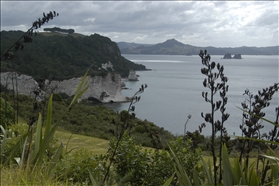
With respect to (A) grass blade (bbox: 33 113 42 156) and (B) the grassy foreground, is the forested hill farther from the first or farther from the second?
(A) grass blade (bbox: 33 113 42 156)

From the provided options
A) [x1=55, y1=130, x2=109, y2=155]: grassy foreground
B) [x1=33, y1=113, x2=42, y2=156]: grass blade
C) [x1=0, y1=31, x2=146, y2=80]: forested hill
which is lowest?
[x1=55, y1=130, x2=109, y2=155]: grassy foreground

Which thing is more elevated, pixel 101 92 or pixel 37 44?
pixel 37 44

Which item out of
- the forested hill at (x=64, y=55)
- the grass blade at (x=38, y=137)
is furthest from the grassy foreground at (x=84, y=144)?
the forested hill at (x=64, y=55)

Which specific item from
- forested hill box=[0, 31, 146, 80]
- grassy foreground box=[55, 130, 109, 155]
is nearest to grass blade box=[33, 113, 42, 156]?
grassy foreground box=[55, 130, 109, 155]

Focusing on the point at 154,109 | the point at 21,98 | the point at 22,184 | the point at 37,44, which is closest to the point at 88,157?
the point at 22,184

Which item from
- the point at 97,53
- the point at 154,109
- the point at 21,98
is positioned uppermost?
the point at 97,53

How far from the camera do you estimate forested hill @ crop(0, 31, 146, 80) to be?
47.3m

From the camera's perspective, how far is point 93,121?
19.9 metres

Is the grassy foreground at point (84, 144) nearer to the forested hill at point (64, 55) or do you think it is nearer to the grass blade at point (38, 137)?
the grass blade at point (38, 137)

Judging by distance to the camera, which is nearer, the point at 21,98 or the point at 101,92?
the point at 21,98

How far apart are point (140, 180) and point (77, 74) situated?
52410 mm

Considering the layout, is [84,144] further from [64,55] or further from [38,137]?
[64,55]

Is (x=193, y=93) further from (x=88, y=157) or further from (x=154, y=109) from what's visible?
(x=88, y=157)

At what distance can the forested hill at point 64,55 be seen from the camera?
47.3m
